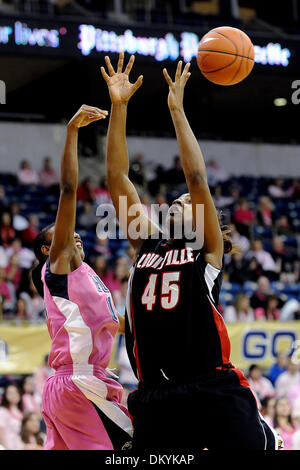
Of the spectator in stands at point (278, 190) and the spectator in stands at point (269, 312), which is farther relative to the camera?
the spectator in stands at point (278, 190)

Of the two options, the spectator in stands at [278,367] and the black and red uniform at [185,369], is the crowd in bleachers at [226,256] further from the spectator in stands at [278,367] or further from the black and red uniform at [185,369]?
the black and red uniform at [185,369]

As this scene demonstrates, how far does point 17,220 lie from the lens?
45.0ft

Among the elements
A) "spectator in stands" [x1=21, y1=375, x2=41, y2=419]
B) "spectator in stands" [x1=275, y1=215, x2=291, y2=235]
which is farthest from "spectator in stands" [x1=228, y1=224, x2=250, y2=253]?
"spectator in stands" [x1=21, y1=375, x2=41, y2=419]

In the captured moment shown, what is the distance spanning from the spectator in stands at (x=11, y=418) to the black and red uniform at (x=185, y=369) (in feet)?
17.0

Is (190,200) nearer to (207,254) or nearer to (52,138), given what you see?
(207,254)

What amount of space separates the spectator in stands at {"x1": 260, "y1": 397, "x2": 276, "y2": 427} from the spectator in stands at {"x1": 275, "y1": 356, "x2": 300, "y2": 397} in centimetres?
72

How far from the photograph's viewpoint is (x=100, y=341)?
4.65m

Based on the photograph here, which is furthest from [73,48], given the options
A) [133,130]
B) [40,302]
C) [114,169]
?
[114,169]

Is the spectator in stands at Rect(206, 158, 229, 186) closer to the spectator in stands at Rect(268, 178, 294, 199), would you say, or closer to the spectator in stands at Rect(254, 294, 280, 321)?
the spectator in stands at Rect(268, 178, 294, 199)

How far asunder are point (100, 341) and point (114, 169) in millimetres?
971

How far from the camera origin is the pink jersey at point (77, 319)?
4.58 meters

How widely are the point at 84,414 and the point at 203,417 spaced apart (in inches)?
37.5

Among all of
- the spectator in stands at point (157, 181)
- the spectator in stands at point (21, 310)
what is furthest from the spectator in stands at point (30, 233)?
the spectator in stands at point (157, 181)

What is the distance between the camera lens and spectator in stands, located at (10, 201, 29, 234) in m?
13.6
